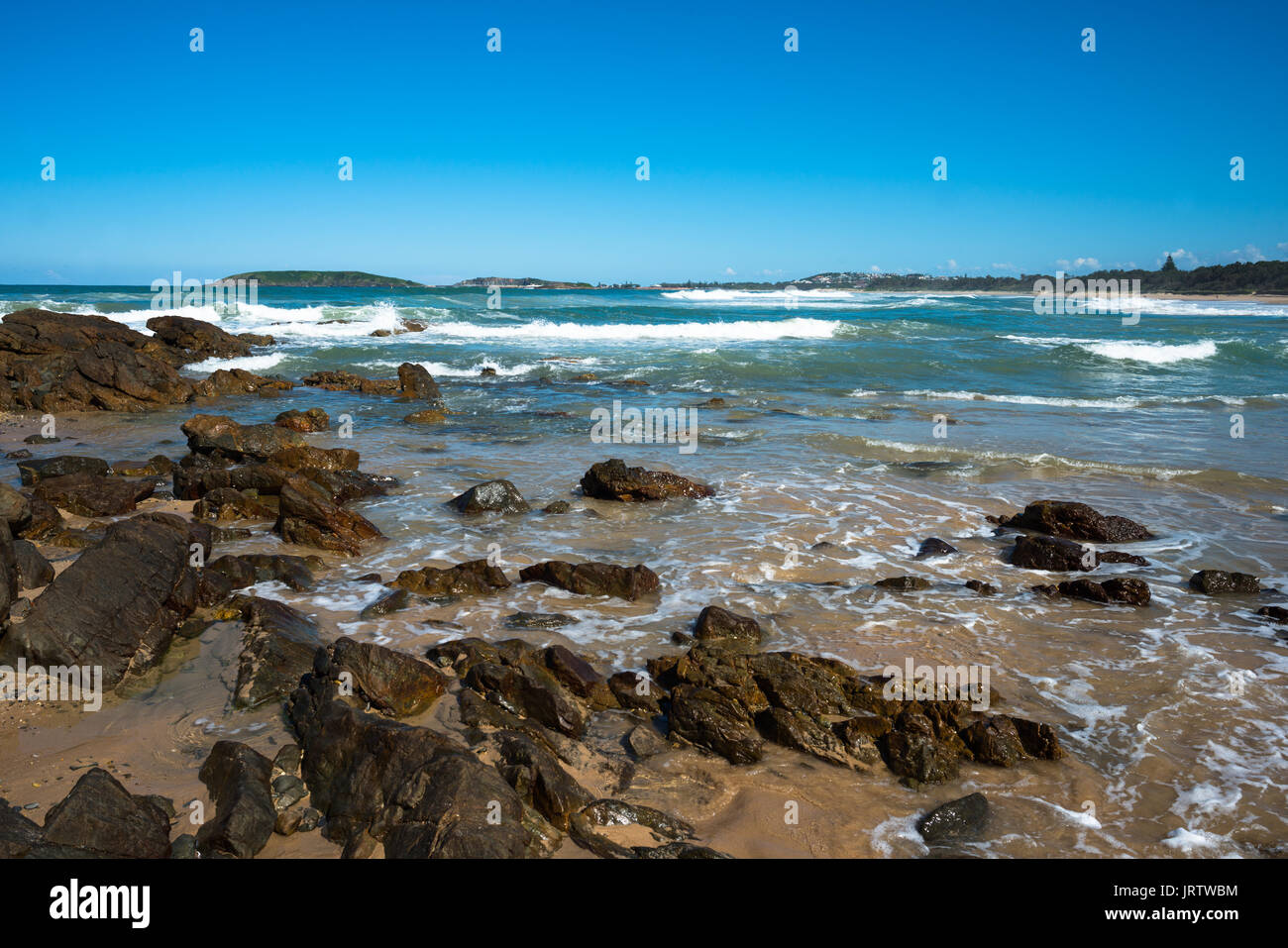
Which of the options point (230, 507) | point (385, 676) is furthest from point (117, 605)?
point (230, 507)

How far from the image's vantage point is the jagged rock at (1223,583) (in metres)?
6.95

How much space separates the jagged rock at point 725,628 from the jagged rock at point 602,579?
35.4 inches

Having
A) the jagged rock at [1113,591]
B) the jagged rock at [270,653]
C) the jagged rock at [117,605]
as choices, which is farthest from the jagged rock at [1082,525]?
the jagged rock at [117,605]

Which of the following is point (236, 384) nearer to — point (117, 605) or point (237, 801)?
point (117, 605)

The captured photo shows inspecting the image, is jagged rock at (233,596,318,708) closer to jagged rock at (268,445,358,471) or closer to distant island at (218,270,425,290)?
jagged rock at (268,445,358,471)

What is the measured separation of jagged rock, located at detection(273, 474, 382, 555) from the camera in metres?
7.81

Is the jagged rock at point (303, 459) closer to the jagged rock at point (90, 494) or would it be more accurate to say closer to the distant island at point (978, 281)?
the jagged rock at point (90, 494)

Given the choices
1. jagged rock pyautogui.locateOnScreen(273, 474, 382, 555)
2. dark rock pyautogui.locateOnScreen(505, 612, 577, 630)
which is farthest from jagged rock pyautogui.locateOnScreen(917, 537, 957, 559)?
jagged rock pyautogui.locateOnScreen(273, 474, 382, 555)

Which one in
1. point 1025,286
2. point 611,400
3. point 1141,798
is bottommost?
point 1141,798

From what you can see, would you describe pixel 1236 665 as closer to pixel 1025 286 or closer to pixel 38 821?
pixel 38 821

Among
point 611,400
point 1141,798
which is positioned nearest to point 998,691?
point 1141,798

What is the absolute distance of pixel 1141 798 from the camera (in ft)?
13.6

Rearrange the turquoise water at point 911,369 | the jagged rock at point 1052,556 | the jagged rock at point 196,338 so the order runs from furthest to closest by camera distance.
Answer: the jagged rock at point 196,338, the turquoise water at point 911,369, the jagged rock at point 1052,556
